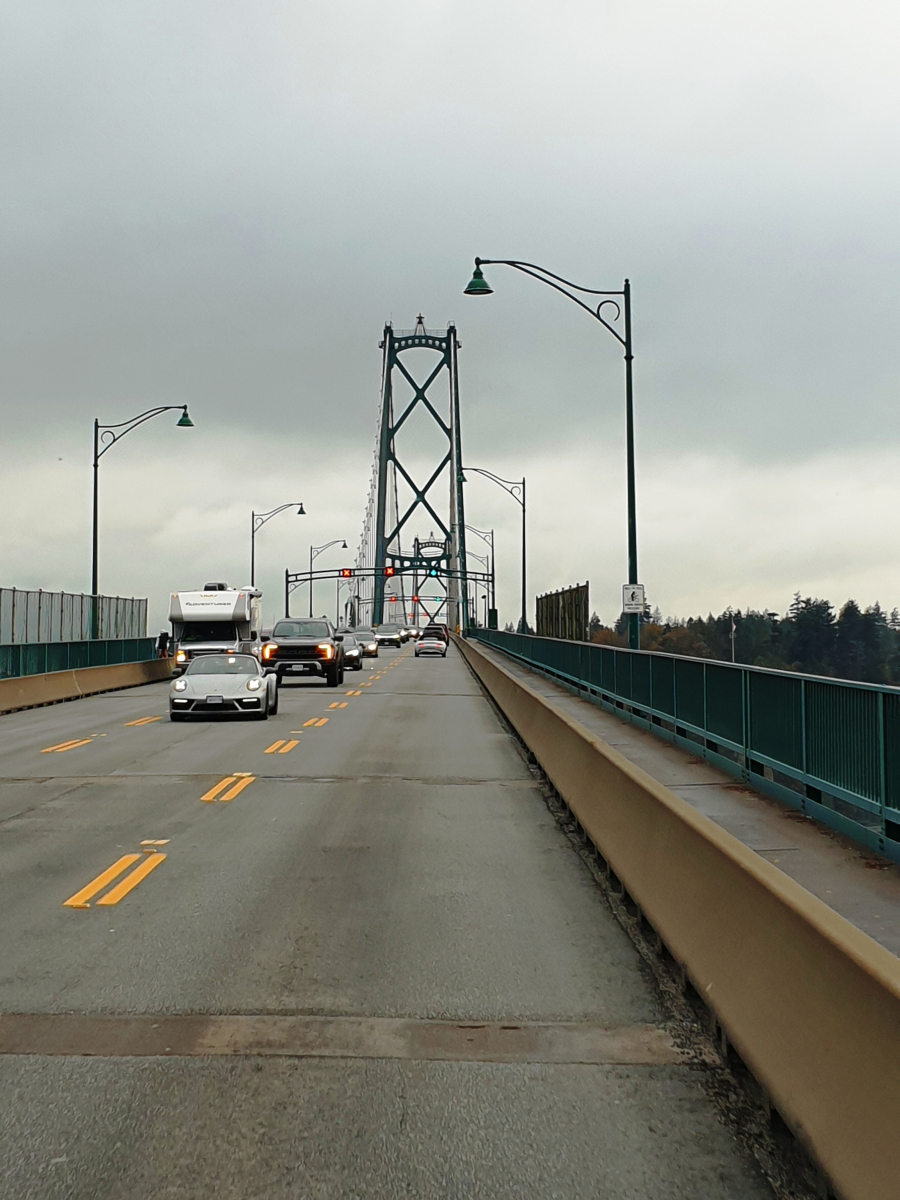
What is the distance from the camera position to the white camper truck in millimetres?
38344

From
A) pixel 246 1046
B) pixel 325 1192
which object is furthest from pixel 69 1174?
pixel 246 1046

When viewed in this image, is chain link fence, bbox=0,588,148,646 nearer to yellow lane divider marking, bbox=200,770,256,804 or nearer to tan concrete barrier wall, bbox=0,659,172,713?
tan concrete barrier wall, bbox=0,659,172,713

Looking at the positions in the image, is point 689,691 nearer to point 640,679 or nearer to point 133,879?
point 640,679

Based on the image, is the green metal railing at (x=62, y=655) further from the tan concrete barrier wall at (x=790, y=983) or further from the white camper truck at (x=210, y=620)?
the tan concrete barrier wall at (x=790, y=983)

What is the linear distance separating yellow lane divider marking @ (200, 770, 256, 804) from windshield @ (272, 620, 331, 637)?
869 inches

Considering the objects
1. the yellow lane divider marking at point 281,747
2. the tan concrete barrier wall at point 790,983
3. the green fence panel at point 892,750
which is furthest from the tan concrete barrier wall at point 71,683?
the tan concrete barrier wall at point 790,983

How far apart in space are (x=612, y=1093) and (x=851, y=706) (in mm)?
4857

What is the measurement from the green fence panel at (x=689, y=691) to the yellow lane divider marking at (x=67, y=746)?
911 cm

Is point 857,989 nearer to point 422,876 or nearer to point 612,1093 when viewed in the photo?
point 612,1093

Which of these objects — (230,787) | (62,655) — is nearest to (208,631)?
(62,655)

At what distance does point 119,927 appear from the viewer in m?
7.74

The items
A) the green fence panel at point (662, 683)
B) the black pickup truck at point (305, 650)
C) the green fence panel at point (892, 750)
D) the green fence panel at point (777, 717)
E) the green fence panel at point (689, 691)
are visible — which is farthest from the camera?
the black pickup truck at point (305, 650)

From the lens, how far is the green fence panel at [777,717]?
1052cm

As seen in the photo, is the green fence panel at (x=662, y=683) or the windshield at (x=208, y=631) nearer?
the green fence panel at (x=662, y=683)
